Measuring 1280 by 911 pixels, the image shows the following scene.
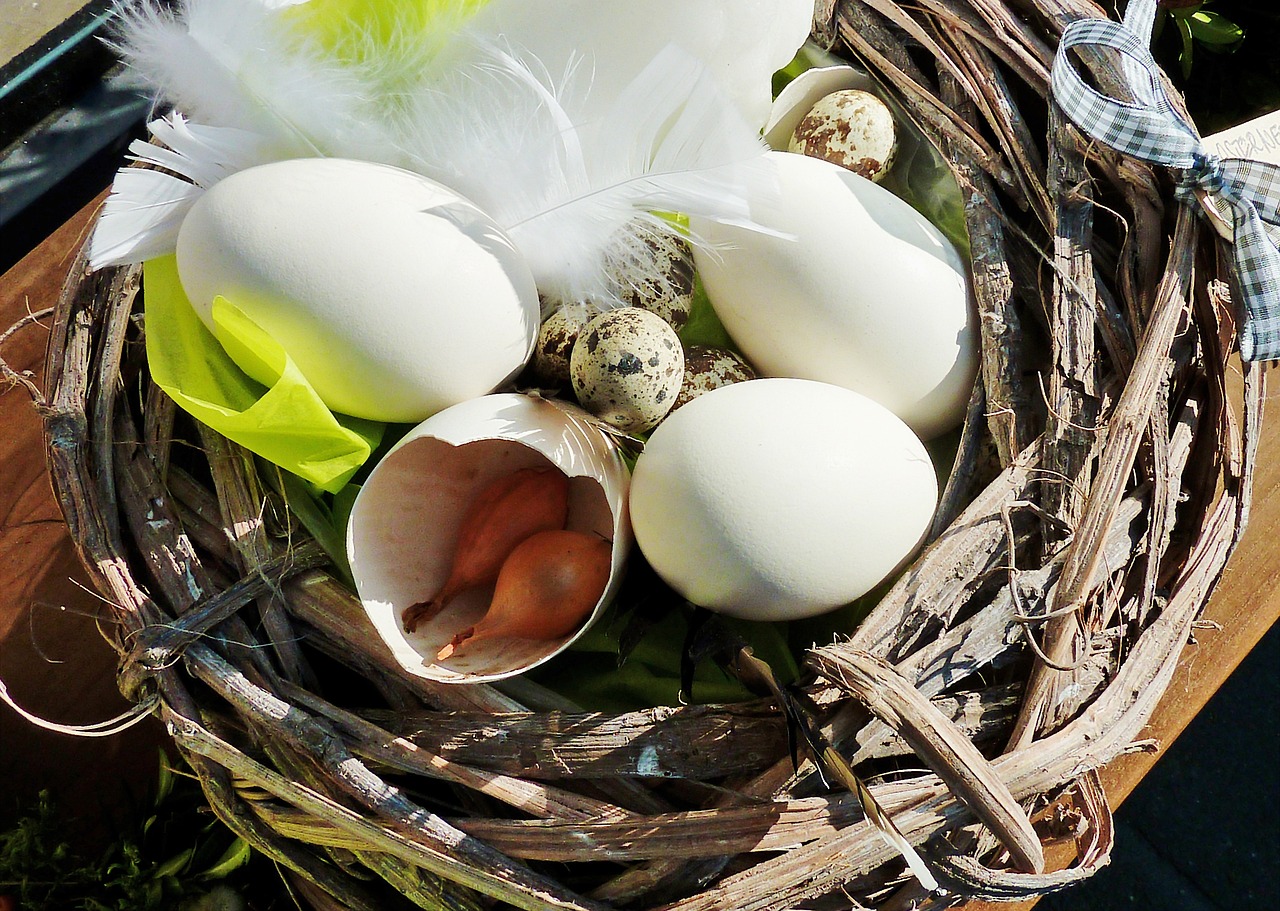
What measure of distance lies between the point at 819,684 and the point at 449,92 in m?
0.39

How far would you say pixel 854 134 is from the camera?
2.08 ft

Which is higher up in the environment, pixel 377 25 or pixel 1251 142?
pixel 377 25

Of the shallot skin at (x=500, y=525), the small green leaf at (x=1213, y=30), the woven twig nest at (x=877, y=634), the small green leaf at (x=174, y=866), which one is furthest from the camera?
the small green leaf at (x=1213, y=30)

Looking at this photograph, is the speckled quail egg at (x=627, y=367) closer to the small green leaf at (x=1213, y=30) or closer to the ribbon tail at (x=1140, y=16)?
the ribbon tail at (x=1140, y=16)

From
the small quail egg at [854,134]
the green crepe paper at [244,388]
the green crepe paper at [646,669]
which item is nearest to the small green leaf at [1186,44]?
the small quail egg at [854,134]

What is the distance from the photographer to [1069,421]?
0.53m

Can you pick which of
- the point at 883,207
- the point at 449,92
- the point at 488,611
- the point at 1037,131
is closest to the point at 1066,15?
the point at 1037,131

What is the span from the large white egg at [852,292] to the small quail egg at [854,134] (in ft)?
0.17

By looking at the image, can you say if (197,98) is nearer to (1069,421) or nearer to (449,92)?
(449,92)

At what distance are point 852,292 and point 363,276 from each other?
0.26 m

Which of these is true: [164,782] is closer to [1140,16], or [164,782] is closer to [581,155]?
[581,155]

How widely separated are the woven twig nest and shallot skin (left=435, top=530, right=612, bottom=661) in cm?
3

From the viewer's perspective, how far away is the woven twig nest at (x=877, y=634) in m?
0.47

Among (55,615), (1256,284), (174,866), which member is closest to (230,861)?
(174,866)
